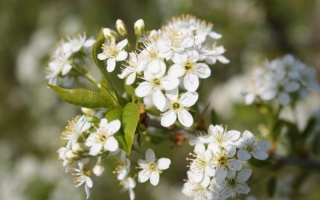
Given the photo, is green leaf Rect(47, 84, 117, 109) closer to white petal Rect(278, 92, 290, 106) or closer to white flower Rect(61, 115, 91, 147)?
white flower Rect(61, 115, 91, 147)

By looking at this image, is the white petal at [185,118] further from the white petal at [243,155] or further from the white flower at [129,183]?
the white flower at [129,183]

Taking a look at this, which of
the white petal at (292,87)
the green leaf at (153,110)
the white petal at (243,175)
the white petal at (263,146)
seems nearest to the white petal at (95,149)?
the green leaf at (153,110)

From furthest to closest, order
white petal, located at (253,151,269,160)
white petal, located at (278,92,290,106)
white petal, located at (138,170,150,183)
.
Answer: white petal, located at (278,92,290,106) → white petal, located at (138,170,150,183) → white petal, located at (253,151,269,160)

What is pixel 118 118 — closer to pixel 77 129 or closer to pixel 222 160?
pixel 77 129

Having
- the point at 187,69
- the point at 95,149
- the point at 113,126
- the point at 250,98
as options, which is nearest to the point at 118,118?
the point at 113,126

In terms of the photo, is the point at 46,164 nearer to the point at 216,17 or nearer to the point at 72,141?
the point at 216,17

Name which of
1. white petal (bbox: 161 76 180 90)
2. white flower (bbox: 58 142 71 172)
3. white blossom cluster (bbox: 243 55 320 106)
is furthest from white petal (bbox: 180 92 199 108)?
white blossom cluster (bbox: 243 55 320 106)
